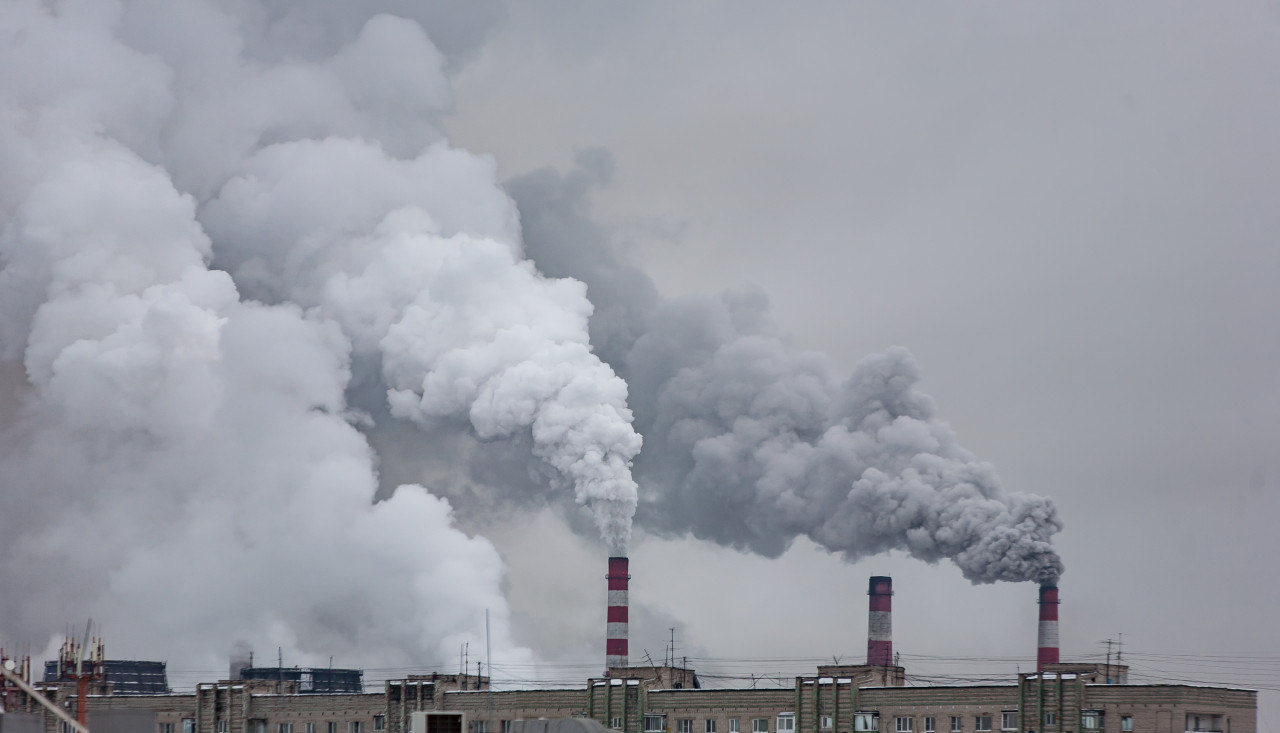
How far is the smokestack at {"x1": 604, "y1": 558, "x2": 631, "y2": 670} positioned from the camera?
367 ft

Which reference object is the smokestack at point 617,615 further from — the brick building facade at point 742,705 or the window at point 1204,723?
the window at point 1204,723

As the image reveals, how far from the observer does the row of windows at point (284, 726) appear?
92625 millimetres

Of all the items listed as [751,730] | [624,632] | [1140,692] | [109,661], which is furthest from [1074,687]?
[109,661]

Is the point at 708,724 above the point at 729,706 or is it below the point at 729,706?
below

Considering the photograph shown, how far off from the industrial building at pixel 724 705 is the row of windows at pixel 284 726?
0.07m

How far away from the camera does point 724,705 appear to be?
278 feet

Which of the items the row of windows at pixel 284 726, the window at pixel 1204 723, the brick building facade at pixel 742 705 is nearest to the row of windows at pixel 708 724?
the brick building facade at pixel 742 705

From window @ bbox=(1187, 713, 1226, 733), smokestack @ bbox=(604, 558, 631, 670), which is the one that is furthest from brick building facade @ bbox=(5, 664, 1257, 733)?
smokestack @ bbox=(604, 558, 631, 670)

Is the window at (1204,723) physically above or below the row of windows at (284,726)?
above

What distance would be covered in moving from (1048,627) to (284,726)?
42419 mm

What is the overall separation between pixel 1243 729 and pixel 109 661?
71.5 m

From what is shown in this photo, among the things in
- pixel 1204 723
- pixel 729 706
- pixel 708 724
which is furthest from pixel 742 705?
pixel 1204 723

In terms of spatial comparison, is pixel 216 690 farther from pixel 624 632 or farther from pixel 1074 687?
pixel 1074 687

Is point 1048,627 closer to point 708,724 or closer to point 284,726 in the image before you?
point 708,724
